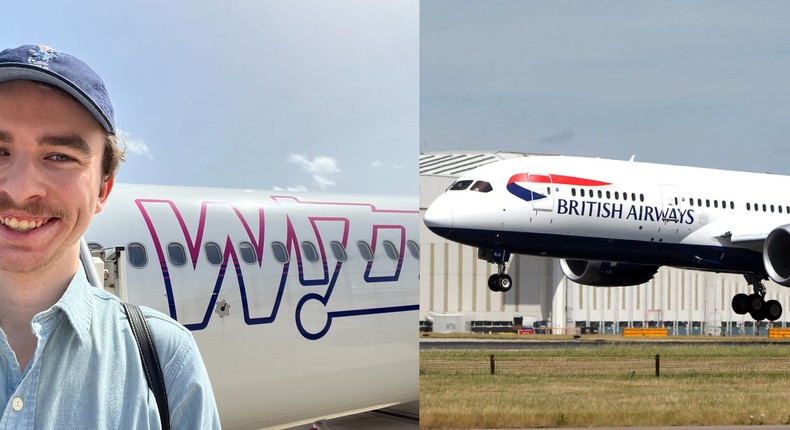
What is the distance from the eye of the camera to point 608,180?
26.8 meters

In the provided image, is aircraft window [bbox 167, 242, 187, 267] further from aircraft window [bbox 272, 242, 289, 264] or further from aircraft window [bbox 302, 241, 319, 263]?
aircraft window [bbox 302, 241, 319, 263]

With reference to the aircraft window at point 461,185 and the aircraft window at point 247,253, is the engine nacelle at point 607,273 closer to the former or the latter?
the aircraft window at point 461,185

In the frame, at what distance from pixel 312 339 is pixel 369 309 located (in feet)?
2.98

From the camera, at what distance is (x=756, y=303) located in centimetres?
3203

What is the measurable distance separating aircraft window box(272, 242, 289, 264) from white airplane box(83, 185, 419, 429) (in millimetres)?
13

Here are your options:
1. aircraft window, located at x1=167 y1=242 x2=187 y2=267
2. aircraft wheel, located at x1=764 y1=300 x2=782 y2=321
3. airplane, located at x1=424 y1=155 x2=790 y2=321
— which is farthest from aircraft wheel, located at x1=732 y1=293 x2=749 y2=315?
aircraft window, located at x1=167 y1=242 x2=187 y2=267

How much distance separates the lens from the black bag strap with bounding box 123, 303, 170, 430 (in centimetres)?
201

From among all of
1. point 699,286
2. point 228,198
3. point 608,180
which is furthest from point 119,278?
point 699,286

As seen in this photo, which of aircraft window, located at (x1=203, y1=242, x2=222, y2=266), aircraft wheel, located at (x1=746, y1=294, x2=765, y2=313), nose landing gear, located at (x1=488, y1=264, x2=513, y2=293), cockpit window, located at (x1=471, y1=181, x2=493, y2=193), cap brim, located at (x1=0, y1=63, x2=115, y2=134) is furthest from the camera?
aircraft wheel, located at (x1=746, y1=294, x2=765, y2=313)

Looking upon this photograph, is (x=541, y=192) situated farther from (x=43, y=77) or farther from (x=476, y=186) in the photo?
(x=43, y=77)

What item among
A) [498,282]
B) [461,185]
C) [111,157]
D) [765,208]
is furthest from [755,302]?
[111,157]

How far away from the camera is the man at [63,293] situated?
Result: 6.42ft

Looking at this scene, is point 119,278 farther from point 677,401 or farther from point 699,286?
point 699,286

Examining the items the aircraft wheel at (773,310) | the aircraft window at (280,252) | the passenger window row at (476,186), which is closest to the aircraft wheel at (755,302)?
the aircraft wheel at (773,310)
